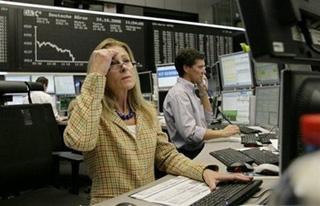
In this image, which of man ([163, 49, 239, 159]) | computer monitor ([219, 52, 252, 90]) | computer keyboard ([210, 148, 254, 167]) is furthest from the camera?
computer monitor ([219, 52, 252, 90])

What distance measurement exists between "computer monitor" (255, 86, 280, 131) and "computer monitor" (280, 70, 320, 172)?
2.00 meters

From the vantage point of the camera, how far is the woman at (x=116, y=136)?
1.39 m

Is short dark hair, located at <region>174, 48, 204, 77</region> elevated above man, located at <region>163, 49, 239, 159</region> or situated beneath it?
elevated above

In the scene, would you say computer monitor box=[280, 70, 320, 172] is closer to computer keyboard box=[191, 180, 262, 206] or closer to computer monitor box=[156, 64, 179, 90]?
computer keyboard box=[191, 180, 262, 206]

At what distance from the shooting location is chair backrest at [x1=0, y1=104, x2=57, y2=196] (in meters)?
2.01

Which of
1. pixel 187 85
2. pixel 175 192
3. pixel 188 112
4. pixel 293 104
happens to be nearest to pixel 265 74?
pixel 187 85

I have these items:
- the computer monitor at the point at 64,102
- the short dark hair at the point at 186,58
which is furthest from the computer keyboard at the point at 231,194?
the computer monitor at the point at 64,102

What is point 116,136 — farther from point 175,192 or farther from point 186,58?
point 186,58

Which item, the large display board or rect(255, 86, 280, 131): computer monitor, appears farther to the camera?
the large display board

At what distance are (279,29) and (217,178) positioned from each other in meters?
0.79

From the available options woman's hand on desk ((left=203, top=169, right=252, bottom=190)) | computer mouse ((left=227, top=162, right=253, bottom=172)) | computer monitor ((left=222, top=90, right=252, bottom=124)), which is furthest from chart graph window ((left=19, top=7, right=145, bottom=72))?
woman's hand on desk ((left=203, top=169, right=252, bottom=190))

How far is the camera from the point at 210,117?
3.23 meters

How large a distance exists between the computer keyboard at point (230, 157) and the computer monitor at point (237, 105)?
1294mm

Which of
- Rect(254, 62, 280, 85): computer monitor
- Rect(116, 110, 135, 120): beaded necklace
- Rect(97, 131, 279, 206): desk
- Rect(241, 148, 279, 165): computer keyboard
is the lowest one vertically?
Rect(97, 131, 279, 206): desk
